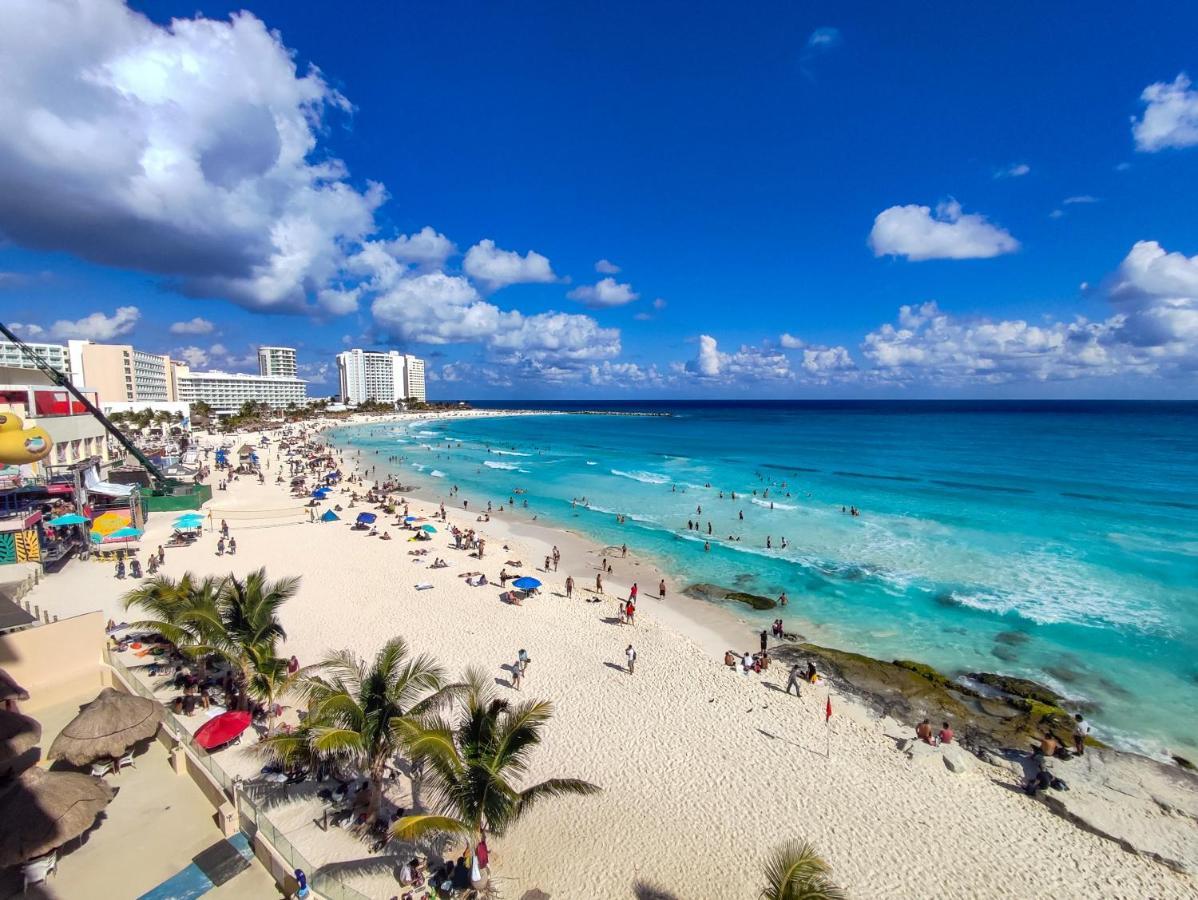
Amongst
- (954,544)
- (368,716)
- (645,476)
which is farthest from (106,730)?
(645,476)

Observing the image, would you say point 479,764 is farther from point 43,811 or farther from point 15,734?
point 15,734

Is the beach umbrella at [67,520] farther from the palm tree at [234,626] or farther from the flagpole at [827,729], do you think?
the flagpole at [827,729]

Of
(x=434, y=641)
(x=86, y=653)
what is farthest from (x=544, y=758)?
(x=86, y=653)

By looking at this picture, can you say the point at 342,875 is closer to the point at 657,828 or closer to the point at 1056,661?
the point at 657,828

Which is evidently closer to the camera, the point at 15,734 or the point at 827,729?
the point at 15,734

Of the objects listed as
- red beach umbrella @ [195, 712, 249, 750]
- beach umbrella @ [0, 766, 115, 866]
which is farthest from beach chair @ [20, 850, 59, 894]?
red beach umbrella @ [195, 712, 249, 750]

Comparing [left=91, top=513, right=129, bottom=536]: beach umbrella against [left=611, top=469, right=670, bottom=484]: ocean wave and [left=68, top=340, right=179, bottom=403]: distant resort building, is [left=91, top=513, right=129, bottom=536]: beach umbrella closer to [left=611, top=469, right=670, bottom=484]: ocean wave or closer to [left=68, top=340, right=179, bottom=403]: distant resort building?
[left=611, top=469, right=670, bottom=484]: ocean wave
